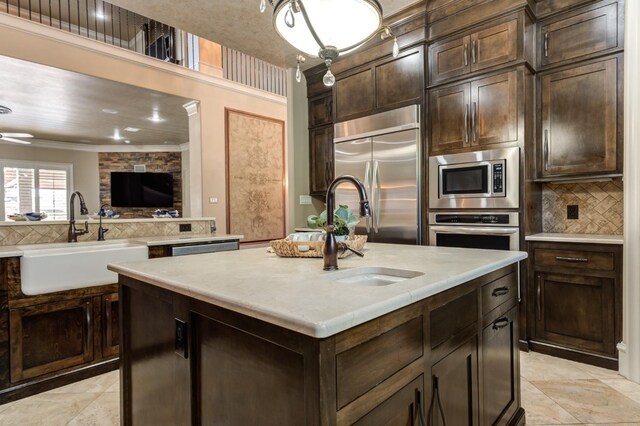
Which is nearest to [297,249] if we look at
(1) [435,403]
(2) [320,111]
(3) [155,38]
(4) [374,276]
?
(4) [374,276]

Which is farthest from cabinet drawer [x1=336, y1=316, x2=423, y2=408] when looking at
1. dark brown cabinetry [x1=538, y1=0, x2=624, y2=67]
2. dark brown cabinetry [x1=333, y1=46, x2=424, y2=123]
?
dark brown cabinetry [x1=538, y1=0, x2=624, y2=67]

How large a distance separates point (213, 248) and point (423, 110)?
7.58ft

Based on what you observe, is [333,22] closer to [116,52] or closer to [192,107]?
[116,52]

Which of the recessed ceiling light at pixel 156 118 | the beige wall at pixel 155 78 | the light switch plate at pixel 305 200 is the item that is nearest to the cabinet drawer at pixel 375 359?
the light switch plate at pixel 305 200

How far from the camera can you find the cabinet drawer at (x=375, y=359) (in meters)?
0.83

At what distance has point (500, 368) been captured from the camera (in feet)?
5.24

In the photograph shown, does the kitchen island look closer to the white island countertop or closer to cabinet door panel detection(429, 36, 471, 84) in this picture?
the white island countertop

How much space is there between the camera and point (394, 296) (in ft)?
3.13

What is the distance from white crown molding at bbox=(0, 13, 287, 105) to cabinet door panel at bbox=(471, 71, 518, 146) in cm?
391

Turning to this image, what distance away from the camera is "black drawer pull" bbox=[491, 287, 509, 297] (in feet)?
5.07

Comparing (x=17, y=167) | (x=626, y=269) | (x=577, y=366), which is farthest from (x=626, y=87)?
(x=17, y=167)

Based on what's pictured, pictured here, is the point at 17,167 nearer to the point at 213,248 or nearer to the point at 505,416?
the point at 213,248

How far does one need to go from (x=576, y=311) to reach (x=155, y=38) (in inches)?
310

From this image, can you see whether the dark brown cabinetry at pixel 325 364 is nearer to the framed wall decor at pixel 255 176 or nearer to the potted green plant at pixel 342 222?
the potted green plant at pixel 342 222
